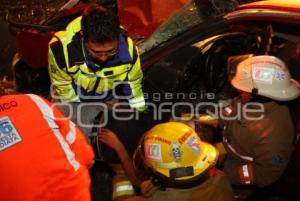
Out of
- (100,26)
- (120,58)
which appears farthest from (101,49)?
(120,58)

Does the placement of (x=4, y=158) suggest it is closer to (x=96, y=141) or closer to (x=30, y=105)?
(x=30, y=105)

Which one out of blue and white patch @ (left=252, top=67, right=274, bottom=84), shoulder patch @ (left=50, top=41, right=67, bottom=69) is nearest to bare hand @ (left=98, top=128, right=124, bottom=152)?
shoulder patch @ (left=50, top=41, right=67, bottom=69)

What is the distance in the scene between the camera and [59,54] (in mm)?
3303

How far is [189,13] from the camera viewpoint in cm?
387

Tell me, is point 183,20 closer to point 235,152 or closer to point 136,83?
point 136,83

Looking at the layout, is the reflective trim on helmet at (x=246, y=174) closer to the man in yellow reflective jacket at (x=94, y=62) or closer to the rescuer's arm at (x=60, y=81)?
the man in yellow reflective jacket at (x=94, y=62)

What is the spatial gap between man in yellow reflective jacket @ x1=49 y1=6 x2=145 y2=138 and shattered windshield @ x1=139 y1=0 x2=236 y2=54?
40 centimetres

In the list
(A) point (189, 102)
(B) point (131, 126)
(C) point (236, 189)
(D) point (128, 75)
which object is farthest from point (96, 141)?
(C) point (236, 189)

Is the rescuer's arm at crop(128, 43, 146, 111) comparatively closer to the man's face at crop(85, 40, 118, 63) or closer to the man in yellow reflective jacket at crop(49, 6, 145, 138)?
the man in yellow reflective jacket at crop(49, 6, 145, 138)

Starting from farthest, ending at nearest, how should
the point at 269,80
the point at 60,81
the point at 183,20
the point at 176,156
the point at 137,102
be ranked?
the point at 183,20, the point at 137,102, the point at 60,81, the point at 269,80, the point at 176,156

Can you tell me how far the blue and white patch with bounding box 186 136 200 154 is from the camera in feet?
8.46

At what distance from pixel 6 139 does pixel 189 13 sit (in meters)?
2.52

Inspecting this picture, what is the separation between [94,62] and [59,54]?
27cm

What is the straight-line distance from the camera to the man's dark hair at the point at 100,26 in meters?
3.11
